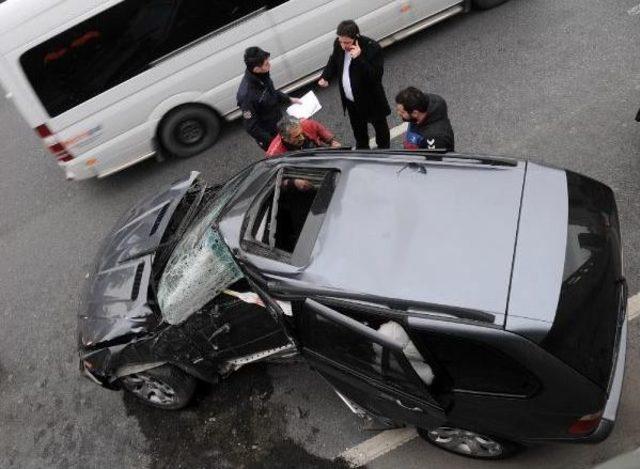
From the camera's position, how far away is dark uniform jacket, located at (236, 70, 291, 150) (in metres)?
5.58

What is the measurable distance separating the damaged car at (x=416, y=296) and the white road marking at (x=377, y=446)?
388 mm

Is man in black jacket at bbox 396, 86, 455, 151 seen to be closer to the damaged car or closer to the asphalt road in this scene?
the damaged car

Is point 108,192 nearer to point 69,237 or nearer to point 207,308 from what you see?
point 69,237

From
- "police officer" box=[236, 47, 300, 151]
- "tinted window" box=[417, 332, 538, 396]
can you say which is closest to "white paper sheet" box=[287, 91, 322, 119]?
"police officer" box=[236, 47, 300, 151]

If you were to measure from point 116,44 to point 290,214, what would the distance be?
340cm

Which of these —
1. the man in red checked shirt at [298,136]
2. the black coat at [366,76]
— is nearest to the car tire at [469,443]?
the man in red checked shirt at [298,136]

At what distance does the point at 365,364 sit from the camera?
11.5ft

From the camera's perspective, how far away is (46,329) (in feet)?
19.6

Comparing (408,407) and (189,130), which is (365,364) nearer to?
(408,407)

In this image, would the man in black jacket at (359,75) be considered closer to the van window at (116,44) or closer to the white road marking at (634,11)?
the van window at (116,44)

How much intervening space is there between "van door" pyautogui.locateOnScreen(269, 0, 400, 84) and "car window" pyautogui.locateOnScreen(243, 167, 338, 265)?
10.4 feet

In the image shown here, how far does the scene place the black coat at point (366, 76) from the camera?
5.23m

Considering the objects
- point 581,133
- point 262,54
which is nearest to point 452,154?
point 262,54

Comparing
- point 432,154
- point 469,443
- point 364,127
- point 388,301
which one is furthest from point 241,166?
point 469,443
